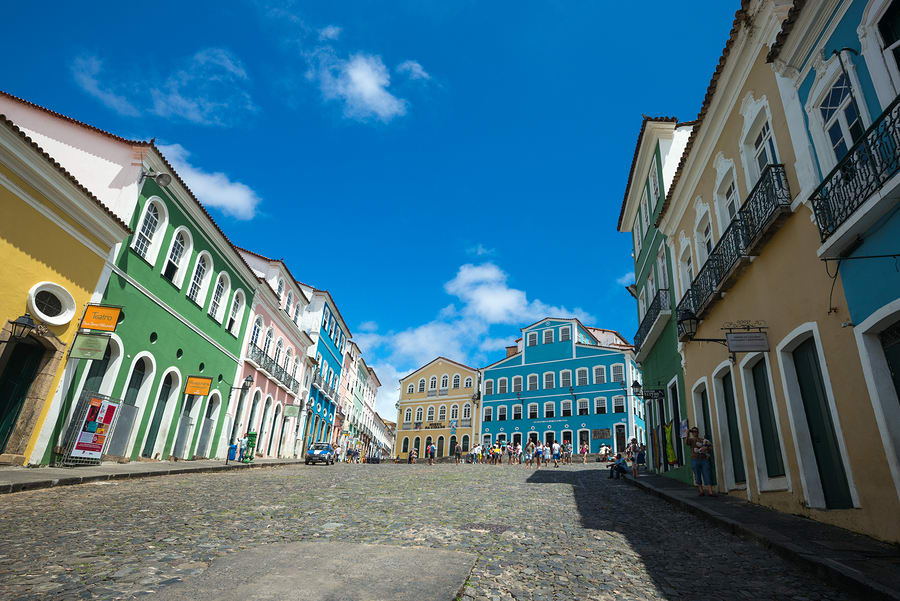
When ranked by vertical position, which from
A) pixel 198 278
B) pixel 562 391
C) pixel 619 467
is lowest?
pixel 619 467

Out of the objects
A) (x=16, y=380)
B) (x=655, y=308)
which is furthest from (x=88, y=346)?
(x=655, y=308)

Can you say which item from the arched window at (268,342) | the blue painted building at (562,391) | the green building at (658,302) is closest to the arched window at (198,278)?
the arched window at (268,342)

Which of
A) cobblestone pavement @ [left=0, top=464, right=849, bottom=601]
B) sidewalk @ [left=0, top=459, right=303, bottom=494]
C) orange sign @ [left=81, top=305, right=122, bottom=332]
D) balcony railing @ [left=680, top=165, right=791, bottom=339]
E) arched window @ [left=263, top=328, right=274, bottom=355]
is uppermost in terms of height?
arched window @ [left=263, top=328, right=274, bottom=355]

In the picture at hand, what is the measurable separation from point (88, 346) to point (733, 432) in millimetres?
A: 14999

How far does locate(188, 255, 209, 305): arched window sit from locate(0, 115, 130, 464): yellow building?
575cm

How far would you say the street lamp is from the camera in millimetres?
10812

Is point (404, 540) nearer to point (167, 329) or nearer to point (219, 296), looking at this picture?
point (167, 329)

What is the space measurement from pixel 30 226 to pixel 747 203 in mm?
14780

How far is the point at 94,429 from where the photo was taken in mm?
12859

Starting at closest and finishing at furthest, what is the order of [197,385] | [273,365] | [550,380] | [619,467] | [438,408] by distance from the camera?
[619,467] → [197,385] → [273,365] → [550,380] → [438,408]

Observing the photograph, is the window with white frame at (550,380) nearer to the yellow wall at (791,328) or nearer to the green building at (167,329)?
the green building at (167,329)

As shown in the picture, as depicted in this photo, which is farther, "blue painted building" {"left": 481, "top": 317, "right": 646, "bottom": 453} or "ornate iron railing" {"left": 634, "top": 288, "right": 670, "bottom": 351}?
"blue painted building" {"left": 481, "top": 317, "right": 646, "bottom": 453}

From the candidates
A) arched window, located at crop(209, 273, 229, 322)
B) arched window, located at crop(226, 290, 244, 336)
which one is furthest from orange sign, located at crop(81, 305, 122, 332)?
arched window, located at crop(226, 290, 244, 336)

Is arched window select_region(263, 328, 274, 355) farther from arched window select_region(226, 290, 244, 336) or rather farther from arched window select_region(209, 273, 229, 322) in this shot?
arched window select_region(209, 273, 229, 322)
